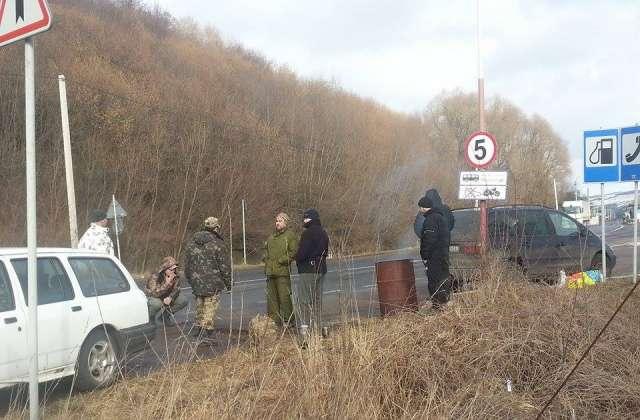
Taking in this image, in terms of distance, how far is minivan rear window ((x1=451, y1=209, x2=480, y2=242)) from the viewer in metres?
11.5

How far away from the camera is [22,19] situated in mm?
4246

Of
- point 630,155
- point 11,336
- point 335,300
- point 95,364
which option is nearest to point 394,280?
point 335,300

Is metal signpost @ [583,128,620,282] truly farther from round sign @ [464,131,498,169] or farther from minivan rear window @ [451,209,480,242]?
minivan rear window @ [451,209,480,242]

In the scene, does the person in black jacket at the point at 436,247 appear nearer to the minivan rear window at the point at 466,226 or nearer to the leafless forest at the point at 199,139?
the minivan rear window at the point at 466,226

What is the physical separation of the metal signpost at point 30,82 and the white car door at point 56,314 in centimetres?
182

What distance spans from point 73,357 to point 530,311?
164 inches

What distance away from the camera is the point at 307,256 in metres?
8.97

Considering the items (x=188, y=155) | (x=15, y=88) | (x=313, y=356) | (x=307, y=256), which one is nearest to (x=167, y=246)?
(x=188, y=155)

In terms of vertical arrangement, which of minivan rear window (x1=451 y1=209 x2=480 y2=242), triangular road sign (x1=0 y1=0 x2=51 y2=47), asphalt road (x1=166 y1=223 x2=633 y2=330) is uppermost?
triangular road sign (x1=0 y1=0 x2=51 y2=47)

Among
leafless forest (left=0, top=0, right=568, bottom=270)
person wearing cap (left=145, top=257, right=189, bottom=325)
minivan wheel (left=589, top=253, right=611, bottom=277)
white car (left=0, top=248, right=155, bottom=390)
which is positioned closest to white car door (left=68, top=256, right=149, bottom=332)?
white car (left=0, top=248, right=155, bottom=390)

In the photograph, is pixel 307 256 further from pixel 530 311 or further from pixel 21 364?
→ pixel 21 364

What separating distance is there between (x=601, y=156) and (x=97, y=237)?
28.9 ft

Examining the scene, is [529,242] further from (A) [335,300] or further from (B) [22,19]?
(B) [22,19]

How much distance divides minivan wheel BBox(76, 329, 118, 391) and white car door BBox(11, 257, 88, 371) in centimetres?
13
